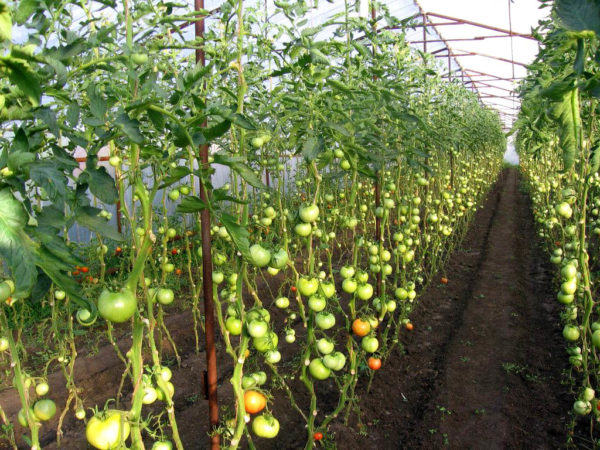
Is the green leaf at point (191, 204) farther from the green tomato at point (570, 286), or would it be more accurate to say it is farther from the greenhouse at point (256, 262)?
the green tomato at point (570, 286)

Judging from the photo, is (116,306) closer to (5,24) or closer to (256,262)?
(256,262)

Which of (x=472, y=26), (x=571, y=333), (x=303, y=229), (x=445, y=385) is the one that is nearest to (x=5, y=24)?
(x=303, y=229)

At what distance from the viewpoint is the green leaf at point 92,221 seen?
99 cm

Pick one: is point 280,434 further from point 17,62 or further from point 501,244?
point 501,244

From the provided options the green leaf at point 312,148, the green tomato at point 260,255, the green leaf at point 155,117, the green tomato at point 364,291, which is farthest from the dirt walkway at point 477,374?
the green leaf at point 155,117

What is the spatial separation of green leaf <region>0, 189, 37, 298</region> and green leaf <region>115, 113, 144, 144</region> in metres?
0.24

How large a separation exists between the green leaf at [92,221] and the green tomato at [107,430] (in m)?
0.45

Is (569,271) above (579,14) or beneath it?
beneath

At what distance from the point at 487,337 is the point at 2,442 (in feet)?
10.4

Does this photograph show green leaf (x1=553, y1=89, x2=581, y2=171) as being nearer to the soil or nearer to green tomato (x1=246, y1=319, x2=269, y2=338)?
green tomato (x1=246, y1=319, x2=269, y2=338)

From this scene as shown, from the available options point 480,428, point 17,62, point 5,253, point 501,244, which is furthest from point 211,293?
point 501,244

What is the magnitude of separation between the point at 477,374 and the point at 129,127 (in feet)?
8.86

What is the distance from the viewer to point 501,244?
6145mm

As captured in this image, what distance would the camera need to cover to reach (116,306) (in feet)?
3.33
